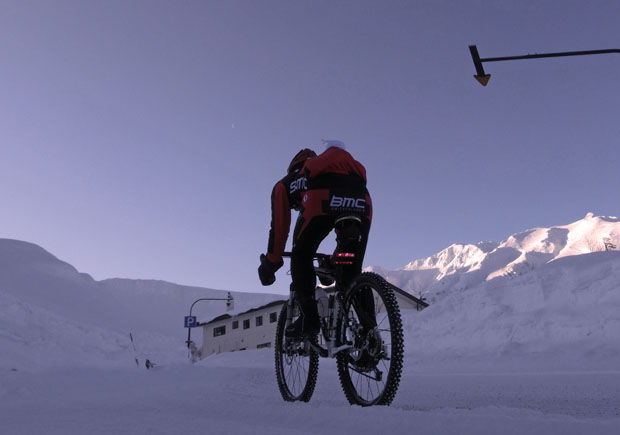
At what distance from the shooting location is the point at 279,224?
4051 millimetres

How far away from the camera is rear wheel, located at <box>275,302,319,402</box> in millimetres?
4133

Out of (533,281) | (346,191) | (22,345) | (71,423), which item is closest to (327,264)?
(346,191)

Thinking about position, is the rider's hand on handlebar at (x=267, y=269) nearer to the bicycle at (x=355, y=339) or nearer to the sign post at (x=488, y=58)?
the bicycle at (x=355, y=339)

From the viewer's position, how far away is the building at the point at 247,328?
4596 centimetres

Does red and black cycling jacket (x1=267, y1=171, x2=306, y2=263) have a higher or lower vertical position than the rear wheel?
higher

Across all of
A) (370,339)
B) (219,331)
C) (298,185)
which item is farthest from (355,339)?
(219,331)

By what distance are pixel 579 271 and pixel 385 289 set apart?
15487mm

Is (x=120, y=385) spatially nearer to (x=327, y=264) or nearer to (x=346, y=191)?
(x=327, y=264)

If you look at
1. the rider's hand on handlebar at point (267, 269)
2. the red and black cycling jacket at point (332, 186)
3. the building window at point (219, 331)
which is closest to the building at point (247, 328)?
the building window at point (219, 331)

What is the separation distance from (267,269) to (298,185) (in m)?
0.80

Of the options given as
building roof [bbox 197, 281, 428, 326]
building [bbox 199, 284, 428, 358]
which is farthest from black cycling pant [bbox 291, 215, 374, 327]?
building [bbox 199, 284, 428, 358]

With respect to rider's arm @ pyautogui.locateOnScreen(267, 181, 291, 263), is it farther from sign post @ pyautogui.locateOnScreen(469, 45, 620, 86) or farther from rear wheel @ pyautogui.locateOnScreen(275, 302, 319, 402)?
sign post @ pyautogui.locateOnScreen(469, 45, 620, 86)

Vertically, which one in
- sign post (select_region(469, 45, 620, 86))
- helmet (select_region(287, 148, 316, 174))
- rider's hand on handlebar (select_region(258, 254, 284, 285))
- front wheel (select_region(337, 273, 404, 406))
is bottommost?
front wheel (select_region(337, 273, 404, 406))

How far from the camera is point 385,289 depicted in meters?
3.33
